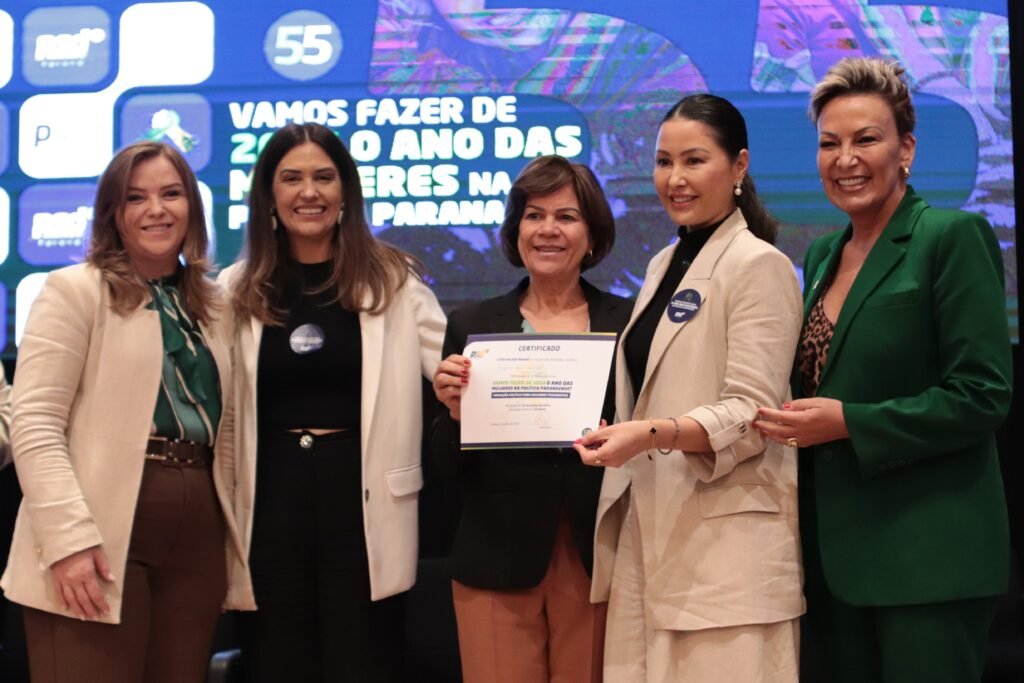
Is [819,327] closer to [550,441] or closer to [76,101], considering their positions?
[550,441]

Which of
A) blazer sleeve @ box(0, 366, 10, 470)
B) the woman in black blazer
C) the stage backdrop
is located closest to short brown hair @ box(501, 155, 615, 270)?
the woman in black blazer

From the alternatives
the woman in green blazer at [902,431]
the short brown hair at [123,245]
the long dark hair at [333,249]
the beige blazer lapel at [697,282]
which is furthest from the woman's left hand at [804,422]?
the short brown hair at [123,245]

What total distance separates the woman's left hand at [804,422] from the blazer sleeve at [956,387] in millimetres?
26

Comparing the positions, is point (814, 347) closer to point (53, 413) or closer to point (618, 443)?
point (618, 443)

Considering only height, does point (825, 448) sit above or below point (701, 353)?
below

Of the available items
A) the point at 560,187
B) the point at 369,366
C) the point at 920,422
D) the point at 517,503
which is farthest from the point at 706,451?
the point at 369,366

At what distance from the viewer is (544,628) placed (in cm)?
262

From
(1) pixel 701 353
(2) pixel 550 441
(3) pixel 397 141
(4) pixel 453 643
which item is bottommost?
(4) pixel 453 643

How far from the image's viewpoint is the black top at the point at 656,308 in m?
2.48

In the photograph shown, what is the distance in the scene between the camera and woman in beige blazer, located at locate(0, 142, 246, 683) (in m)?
2.56

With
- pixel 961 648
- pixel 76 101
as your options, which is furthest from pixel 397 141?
pixel 961 648

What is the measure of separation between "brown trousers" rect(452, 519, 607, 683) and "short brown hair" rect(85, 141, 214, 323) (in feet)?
3.63

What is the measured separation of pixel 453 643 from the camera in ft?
13.3

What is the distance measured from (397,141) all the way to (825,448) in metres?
2.31
